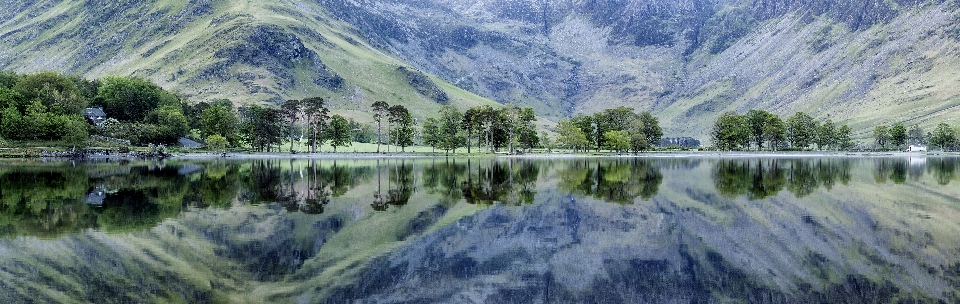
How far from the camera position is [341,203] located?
128ft

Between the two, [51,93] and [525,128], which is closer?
[51,93]

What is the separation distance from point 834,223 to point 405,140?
156 meters

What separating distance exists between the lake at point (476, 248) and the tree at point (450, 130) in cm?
12546

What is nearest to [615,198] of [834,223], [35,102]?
[834,223]

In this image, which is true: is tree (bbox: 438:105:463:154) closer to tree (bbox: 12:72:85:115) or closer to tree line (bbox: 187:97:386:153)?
tree line (bbox: 187:97:386:153)

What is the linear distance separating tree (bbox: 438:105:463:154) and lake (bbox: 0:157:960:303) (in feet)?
412

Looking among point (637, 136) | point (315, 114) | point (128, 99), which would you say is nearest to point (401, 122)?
point (315, 114)

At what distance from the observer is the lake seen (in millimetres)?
17828

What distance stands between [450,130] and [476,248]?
496 feet

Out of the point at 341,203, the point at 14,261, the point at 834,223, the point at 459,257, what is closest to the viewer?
the point at 14,261

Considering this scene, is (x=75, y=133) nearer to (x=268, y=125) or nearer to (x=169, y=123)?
(x=169, y=123)

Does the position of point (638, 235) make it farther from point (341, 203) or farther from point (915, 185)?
point (915, 185)

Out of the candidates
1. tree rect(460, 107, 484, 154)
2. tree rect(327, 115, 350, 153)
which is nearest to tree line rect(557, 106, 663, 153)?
tree rect(460, 107, 484, 154)

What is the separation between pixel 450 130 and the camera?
573ft
